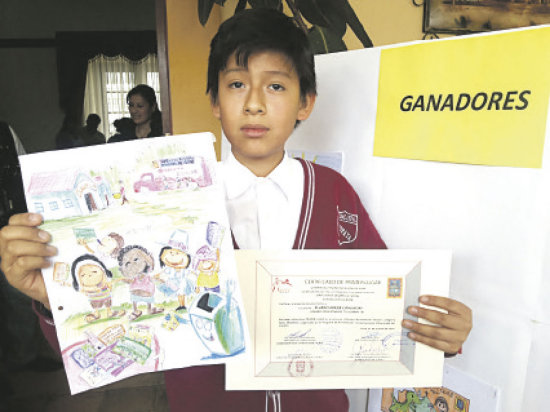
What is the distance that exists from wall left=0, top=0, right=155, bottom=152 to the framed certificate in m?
1.65

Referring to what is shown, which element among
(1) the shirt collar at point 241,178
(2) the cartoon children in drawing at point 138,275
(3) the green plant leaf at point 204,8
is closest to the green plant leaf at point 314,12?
(3) the green plant leaf at point 204,8

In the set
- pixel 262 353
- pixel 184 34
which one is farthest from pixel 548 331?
pixel 184 34

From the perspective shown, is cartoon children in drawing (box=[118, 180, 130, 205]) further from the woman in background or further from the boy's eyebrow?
the woman in background

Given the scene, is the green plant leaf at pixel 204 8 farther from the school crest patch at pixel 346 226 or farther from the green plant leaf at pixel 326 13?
the school crest patch at pixel 346 226

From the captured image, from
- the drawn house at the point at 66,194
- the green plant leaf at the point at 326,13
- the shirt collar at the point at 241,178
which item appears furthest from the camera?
the green plant leaf at the point at 326,13

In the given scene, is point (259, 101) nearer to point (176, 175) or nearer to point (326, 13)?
point (176, 175)

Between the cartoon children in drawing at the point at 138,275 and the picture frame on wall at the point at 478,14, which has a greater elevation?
the picture frame on wall at the point at 478,14

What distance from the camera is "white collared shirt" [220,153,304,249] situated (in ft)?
2.25

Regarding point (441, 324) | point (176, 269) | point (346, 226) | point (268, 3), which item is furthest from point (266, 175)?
point (268, 3)

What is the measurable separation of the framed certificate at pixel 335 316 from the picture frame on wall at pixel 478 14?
166 centimetres

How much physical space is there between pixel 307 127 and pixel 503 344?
54cm

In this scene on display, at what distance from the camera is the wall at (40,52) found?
182cm

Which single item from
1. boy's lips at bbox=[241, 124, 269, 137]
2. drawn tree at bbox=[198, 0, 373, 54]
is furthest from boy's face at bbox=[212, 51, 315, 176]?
drawn tree at bbox=[198, 0, 373, 54]

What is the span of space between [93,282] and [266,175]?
1.13 feet
